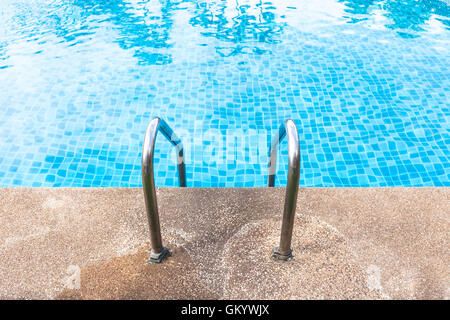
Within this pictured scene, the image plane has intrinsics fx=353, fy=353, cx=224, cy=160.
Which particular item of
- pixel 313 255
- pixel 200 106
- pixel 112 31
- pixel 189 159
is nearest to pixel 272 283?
pixel 313 255

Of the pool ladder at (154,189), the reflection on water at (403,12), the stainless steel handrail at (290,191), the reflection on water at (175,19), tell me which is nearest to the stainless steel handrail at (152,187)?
the pool ladder at (154,189)

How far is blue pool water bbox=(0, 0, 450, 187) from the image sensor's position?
4.26 m

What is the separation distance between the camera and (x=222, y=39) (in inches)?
283

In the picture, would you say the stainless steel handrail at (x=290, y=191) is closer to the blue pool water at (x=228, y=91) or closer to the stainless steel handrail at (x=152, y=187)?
the stainless steel handrail at (x=152, y=187)

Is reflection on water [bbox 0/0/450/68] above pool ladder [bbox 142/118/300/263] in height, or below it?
below

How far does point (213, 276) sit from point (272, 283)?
0.31m

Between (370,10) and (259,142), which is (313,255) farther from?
(370,10)

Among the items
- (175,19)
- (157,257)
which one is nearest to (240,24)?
(175,19)

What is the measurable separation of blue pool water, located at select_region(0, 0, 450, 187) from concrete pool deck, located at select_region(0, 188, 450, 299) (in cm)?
183

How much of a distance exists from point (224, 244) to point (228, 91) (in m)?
3.86

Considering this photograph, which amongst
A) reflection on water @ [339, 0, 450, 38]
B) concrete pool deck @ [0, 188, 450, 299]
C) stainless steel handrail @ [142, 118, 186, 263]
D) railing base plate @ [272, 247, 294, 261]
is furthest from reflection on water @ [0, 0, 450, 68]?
railing base plate @ [272, 247, 294, 261]

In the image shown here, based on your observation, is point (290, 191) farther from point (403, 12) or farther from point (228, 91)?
point (403, 12)

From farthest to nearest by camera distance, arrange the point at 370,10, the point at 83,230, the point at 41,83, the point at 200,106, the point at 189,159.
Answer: the point at 370,10 → the point at 41,83 → the point at 200,106 → the point at 189,159 → the point at 83,230

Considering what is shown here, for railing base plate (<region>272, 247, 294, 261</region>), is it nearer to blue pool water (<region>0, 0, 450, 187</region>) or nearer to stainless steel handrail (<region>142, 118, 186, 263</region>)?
stainless steel handrail (<region>142, 118, 186, 263</region>)
